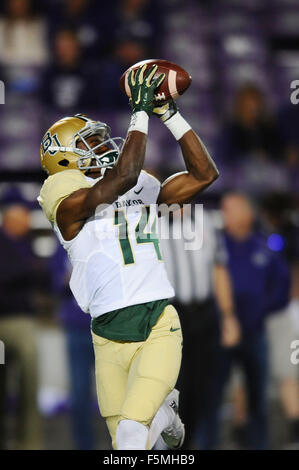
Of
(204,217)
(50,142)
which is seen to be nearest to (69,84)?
(204,217)

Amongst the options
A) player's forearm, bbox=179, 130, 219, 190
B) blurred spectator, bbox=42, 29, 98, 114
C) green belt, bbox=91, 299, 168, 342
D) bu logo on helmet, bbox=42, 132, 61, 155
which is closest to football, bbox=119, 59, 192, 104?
player's forearm, bbox=179, 130, 219, 190

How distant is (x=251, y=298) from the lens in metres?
4.85

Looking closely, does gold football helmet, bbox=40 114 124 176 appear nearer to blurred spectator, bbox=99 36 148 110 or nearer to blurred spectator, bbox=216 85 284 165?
blurred spectator, bbox=216 85 284 165

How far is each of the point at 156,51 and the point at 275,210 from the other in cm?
202

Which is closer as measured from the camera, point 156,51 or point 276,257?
point 276,257

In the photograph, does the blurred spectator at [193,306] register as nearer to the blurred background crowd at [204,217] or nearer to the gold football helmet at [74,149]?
the blurred background crowd at [204,217]

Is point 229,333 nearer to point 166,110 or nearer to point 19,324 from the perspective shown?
point 19,324

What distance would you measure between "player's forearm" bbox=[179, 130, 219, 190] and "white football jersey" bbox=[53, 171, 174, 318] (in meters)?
0.25

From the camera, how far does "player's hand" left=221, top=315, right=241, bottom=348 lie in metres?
4.71

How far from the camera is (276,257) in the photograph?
4.95m

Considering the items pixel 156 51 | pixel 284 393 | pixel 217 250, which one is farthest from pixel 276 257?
pixel 156 51
